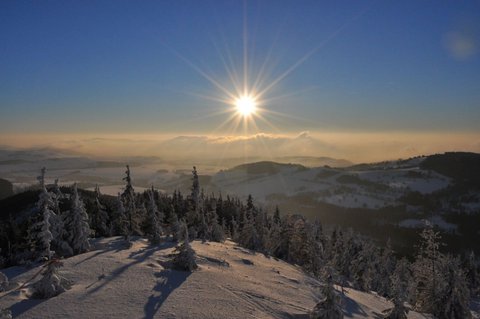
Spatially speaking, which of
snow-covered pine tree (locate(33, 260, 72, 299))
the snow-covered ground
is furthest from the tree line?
snow-covered pine tree (locate(33, 260, 72, 299))

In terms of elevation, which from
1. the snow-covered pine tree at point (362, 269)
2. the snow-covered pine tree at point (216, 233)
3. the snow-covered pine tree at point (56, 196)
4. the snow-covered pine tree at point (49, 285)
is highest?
the snow-covered pine tree at point (56, 196)

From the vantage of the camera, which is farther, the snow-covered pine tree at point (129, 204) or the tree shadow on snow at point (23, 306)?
the snow-covered pine tree at point (129, 204)

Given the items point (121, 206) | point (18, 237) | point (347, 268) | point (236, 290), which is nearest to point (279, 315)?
point (236, 290)

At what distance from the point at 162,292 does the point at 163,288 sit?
1159 mm

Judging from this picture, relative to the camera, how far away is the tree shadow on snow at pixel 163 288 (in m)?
23.5

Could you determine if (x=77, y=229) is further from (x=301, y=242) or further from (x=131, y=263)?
(x=301, y=242)

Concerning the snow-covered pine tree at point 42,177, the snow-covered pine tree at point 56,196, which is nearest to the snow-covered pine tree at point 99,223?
the snow-covered pine tree at point 56,196

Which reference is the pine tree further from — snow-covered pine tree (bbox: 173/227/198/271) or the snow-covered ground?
snow-covered pine tree (bbox: 173/227/198/271)

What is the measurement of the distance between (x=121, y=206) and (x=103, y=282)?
105 ft

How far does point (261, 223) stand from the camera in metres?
70.8

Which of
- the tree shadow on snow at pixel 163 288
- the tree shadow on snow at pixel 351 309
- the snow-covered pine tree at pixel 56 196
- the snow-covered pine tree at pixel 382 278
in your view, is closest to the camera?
the tree shadow on snow at pixel 163 288

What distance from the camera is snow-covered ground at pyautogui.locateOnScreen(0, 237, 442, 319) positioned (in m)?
23.0

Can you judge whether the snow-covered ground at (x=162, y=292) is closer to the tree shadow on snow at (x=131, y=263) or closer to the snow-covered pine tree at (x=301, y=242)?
the tree shadow on snow at (x=131, y=263)

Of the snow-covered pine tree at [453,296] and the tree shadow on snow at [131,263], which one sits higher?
the tree shadow on snow at [131,263]
